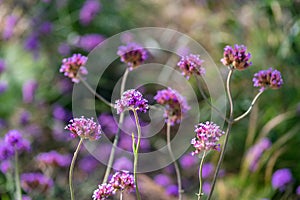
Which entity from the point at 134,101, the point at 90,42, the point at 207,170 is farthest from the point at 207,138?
the point at 90,42

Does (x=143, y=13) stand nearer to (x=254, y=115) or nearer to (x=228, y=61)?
(x=254, y=115)

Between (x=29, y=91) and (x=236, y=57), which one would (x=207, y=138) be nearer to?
(x=236, y=57)

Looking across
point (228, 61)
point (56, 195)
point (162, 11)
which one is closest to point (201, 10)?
point (162, 11)

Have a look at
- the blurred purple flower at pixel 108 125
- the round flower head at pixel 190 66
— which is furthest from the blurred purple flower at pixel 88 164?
the round flower head at pixel 190 66

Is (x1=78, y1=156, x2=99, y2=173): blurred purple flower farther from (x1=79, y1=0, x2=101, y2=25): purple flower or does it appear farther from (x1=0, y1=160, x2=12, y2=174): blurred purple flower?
(x1=79, y1=0, x2=101, y2=25): purple flower

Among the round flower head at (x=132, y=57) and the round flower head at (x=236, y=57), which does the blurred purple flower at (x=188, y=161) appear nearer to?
the round flower head at (x=132, y=57)

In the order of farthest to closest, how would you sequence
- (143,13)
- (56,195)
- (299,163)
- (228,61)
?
(143,13)
(299,163)
(56,195)
(228,61)
